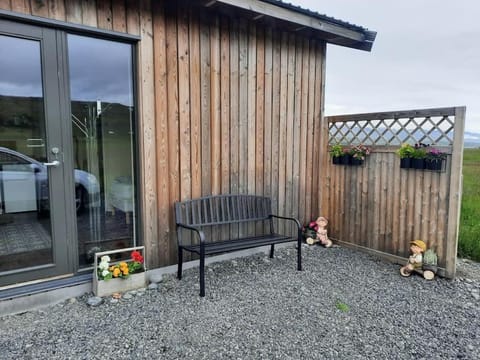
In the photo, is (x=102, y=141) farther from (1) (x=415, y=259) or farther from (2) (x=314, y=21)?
(1) (x=415, y=259)

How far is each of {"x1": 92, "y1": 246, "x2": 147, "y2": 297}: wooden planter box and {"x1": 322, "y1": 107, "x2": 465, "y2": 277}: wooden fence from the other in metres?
2.60

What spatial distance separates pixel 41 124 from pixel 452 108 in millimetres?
3623

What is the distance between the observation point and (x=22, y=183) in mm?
2455

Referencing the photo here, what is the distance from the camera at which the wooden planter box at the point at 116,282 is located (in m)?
2.62

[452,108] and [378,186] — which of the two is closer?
[452,108]

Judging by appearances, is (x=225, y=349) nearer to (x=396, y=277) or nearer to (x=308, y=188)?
(x=396, y=277)

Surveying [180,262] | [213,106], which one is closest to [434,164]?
[213,106]

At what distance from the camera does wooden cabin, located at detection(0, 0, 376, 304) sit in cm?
243

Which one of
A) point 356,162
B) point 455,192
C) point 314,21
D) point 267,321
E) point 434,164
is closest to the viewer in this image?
point 267,321

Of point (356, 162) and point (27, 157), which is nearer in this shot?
point (27, 157)

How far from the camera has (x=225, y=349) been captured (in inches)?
77.5

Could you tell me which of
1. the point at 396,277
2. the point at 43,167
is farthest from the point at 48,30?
the point at 396,277

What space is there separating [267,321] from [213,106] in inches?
85.1

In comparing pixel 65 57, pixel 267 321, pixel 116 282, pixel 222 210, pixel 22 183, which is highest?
pixel 65 57
